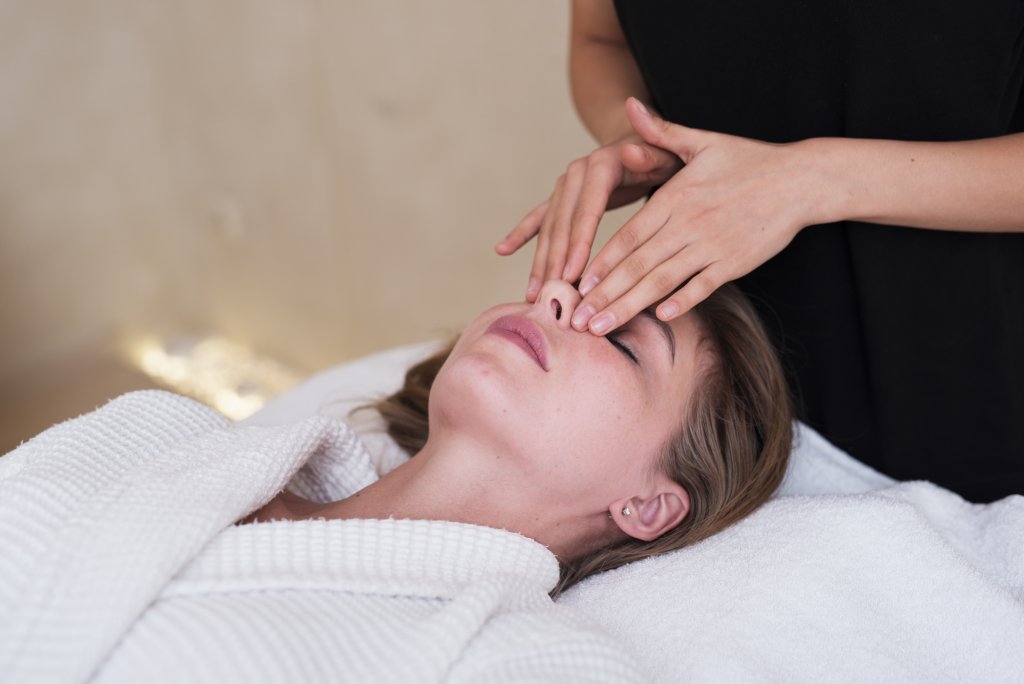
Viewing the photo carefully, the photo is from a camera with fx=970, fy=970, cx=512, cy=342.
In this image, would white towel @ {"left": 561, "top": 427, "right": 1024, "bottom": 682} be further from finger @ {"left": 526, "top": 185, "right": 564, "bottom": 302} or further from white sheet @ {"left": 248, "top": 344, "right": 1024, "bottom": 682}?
finger @ {"left": 526, "top": 185, "right": 564, "bottom": 302}

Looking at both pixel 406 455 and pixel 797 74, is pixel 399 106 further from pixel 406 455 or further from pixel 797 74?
pixel 797 74

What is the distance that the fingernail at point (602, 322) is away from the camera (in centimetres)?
117

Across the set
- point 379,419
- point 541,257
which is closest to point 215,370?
point 379,419

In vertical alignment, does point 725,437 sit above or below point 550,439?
below

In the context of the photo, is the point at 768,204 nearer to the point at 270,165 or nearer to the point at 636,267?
the point at 636,267

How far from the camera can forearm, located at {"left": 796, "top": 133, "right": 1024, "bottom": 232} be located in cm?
114

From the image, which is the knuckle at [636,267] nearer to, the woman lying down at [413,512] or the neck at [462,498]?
the woman lying down at [413,512]

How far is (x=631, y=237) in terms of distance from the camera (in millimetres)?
1198

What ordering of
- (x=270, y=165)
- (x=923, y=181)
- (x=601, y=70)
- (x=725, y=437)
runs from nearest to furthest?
(x=923, y=181), (x=725, y=437), (x=601, y=70), (x=270, y=165)

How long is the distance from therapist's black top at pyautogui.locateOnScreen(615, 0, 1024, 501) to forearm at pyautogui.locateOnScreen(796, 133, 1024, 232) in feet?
0.25

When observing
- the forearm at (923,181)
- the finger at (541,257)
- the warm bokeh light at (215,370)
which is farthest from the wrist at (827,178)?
the warm bokeh light at (215,370)

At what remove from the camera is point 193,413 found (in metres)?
1.34

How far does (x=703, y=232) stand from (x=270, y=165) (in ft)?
7.15

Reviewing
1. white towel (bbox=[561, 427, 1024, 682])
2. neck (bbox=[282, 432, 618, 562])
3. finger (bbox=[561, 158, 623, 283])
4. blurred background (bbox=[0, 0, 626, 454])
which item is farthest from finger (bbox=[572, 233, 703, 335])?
blurred background (bbox=[0, 0, 626, 454])
